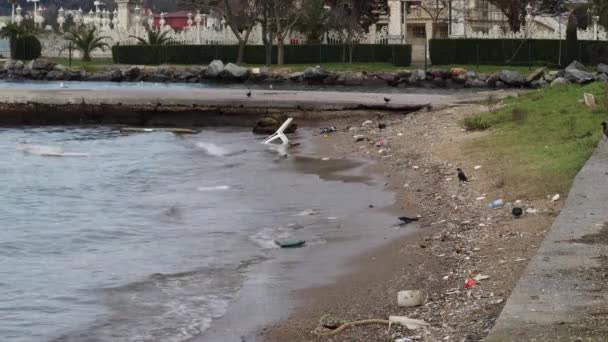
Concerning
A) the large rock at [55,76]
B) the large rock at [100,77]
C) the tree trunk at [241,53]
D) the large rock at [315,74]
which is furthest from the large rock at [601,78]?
the large rock at [55,76]

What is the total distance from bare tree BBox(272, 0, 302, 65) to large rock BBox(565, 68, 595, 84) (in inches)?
802

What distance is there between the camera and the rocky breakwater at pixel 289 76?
50.8m

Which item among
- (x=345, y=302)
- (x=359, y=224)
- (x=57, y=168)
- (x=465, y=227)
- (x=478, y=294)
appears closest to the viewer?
(x=478, y=294)

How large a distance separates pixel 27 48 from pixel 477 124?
49854 mm

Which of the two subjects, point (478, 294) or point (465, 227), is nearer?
point (478, 294)

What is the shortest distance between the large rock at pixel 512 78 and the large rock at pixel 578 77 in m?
5.70

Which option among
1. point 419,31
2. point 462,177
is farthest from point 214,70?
point 462,177

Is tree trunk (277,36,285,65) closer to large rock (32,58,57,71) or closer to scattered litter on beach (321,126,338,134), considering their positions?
large rock (32,58,57,71)

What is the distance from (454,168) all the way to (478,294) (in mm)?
9110

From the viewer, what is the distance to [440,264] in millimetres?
12078

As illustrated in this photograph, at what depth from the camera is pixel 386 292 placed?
11.3 meters

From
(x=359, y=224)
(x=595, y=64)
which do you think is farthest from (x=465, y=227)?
(x=595, y=64)

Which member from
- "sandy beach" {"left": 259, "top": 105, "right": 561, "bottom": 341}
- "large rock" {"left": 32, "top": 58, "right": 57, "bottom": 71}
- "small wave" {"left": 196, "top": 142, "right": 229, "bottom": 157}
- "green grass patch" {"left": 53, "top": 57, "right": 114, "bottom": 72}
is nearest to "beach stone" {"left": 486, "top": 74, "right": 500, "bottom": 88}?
"green grass patch" {"left": 53, "top": 57, "right": 114, "bottom": 72}

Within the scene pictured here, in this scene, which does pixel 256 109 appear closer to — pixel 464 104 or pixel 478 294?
pixel 464 104
